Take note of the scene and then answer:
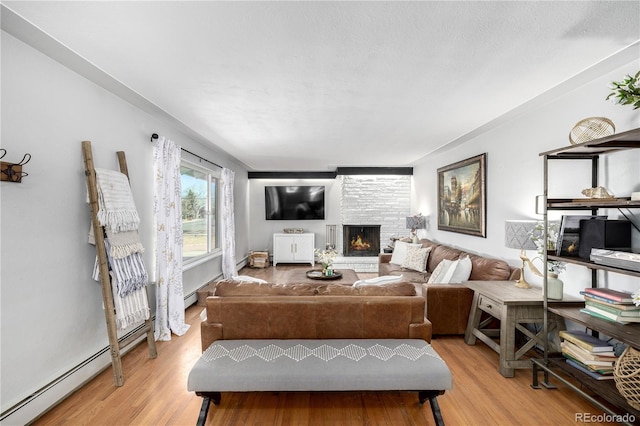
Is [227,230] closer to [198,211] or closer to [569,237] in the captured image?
[198,211]

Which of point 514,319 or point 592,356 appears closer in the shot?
point 592,356

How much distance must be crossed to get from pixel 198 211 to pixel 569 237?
4.76 metres

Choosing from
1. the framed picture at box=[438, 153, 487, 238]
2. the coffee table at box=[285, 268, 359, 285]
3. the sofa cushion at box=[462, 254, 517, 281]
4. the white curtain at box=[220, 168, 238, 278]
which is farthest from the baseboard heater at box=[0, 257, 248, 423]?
the framed picture at box=[438, 153, 487, 238]


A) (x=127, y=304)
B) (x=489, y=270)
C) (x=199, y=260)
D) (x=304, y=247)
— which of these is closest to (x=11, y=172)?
(x=127, y=304)

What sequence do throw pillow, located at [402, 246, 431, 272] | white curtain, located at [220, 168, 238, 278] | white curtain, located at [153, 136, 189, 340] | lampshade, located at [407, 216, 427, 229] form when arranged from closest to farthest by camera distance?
white curtain, located at [153, 136, 189, 340] < throw pillow, located at [402, 246, 431, 272] < white curtain, located at [220, 168, 238, 278] < lampshade, located at [407, 216, 427, 229]

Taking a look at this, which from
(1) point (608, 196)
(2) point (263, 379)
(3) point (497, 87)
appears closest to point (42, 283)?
(2) point (263, 379)

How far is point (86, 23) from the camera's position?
5.41 ft

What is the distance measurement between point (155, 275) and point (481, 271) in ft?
12.2

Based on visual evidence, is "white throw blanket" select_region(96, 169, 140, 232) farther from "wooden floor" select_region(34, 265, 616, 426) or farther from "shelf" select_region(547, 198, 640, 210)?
"shelf" select_region(547, 198, 640, 210)

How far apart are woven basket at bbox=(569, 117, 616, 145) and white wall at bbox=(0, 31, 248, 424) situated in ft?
12.2

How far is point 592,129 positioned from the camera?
213 centimetres

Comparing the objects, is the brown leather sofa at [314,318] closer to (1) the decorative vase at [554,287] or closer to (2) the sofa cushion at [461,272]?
(1) the decorative vase at [554,287]

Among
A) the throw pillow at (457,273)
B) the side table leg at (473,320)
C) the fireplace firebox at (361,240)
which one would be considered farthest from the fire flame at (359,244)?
the side table leg at (473,320)

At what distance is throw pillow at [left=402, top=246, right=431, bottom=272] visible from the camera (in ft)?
15.4
